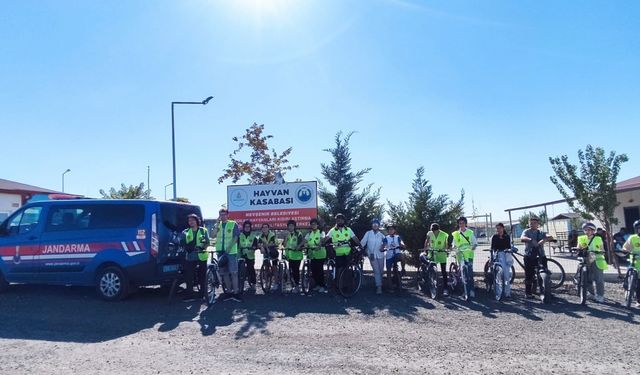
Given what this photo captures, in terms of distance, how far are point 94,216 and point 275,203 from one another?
588 cm

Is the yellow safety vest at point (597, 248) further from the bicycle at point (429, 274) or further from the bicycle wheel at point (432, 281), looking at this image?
the bicycle wheel at point (432, 281)

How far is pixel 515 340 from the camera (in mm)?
6305

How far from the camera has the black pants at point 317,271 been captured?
10.9 meters

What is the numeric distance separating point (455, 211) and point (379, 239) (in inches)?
152

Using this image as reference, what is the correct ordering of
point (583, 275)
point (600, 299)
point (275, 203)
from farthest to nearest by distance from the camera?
point (275, 203) < point (600, 299) < point (583, 275)

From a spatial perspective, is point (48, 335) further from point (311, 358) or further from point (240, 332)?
point (311, 358)

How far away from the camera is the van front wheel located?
949cm

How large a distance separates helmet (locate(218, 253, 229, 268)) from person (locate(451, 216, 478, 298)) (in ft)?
16.5

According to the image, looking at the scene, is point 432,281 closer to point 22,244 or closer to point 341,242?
point 341,242

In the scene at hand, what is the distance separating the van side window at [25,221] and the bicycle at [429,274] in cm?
883

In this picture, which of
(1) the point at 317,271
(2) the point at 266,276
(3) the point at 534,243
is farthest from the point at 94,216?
(3) the point at 534,243

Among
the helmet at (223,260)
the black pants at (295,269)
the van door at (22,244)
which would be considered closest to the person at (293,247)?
the black pants at (295,269)

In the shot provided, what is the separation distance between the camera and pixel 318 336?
6.74 metres

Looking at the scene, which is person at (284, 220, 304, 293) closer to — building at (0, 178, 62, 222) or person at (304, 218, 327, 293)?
person at (304, 218, 327, 293)
